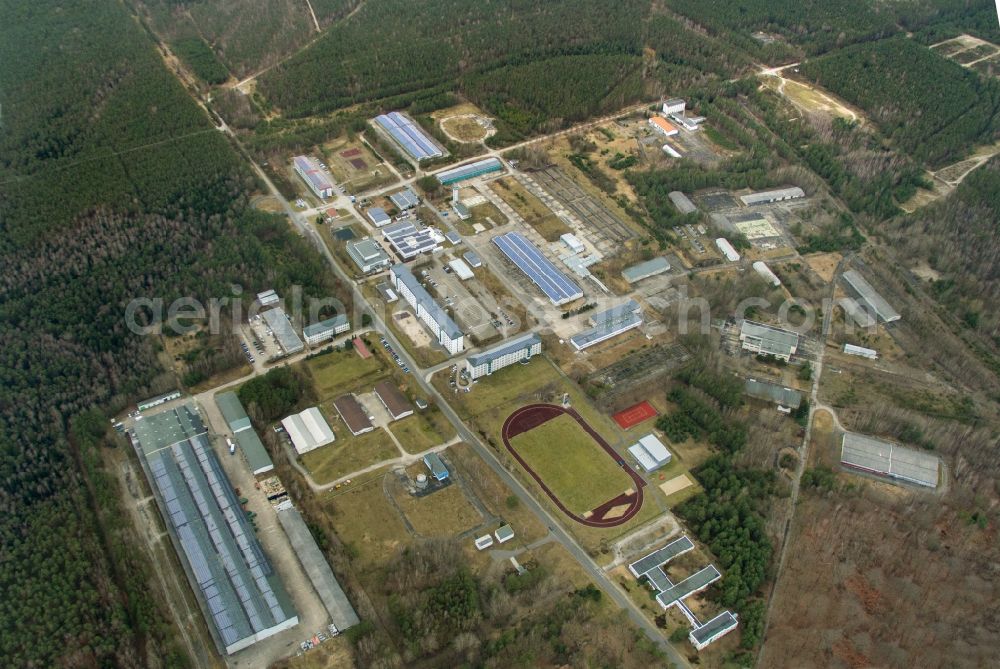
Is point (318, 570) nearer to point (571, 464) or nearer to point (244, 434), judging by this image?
point (244, 434)

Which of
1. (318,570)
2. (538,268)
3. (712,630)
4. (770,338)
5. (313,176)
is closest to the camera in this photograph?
(712,630)

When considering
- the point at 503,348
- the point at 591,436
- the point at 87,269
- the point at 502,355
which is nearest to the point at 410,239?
the point at 503,348

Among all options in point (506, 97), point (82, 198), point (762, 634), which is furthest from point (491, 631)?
point (506, 97)

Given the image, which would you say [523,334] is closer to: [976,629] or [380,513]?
[380,513]

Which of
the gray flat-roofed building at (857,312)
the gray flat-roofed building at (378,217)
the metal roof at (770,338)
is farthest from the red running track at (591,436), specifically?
the gray flat-roofed building at (857,312)

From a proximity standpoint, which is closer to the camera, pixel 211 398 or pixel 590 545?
pixel 590 545
